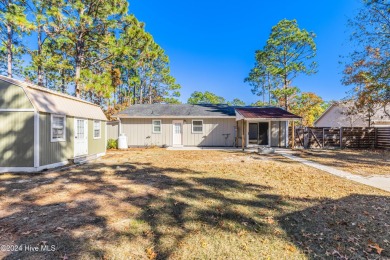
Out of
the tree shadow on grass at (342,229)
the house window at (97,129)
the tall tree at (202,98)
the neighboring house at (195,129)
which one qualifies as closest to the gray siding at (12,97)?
the house window at (97,129)

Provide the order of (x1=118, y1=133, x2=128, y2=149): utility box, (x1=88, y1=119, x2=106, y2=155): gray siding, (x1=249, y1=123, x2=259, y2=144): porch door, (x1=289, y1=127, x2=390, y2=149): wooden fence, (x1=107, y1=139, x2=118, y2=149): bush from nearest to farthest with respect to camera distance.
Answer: (x1=88, y1=119, x2=106, y2=155): gray siding
(x1=118, y1=133, x2=128, y2=149): utility box
(x1=289, y1=127, x2=390, y2=149): wooden fence
(x1=107, y1=139, x2=118, y2=149): bush
(x1=249, y1=123, x2=259, y2=144): porch door

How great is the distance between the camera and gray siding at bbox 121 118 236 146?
15750mm

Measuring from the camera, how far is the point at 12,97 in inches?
→ 272

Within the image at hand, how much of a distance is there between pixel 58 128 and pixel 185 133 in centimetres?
937

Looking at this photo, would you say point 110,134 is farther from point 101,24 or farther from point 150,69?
point 150,69

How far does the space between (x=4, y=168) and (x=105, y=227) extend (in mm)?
6636

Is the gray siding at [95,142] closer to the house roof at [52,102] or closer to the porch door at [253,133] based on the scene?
the house roof at [52,102]

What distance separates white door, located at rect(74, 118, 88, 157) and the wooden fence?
15.4m

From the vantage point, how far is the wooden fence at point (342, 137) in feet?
49.1

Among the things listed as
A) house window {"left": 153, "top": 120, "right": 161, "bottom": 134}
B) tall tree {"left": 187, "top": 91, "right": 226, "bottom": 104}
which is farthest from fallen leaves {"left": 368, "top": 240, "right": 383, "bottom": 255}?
tall tree {"left": 187, "top": 91, "right": 226, "bottom": 104}

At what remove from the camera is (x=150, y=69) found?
29.4 m

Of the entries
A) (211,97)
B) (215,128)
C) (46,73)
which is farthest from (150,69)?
(211,97)

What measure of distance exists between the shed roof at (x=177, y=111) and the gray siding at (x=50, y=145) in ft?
23.4

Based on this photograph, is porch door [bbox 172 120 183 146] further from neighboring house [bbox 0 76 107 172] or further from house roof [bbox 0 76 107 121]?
neighboring house [bbox 0 76 107 172]
